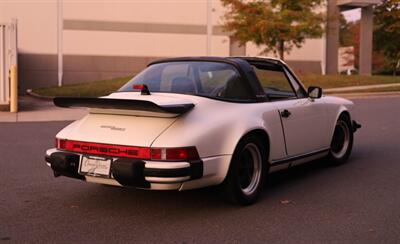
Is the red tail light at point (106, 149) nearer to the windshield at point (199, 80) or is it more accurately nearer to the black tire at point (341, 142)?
the windshield at point (199, 80)

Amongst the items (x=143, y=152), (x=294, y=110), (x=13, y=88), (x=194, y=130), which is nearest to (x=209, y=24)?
(x=13, y=88)

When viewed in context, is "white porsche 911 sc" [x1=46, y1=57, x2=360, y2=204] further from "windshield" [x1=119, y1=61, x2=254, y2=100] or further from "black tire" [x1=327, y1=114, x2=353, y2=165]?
"black tire" [x1=327, y1=114, x2=353, y2=165]

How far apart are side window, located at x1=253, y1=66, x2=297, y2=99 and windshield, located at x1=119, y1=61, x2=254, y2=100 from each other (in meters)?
0.40

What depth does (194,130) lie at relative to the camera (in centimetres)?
502

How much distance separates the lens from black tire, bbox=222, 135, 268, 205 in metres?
5.38

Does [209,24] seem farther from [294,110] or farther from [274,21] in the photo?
[294,110]

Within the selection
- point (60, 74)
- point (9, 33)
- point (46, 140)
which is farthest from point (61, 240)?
point (60, 74)

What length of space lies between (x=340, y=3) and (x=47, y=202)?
103ft

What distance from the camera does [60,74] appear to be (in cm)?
2975

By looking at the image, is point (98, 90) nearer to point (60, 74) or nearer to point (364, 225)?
point (60, 74)

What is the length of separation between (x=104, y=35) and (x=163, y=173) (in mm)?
26261

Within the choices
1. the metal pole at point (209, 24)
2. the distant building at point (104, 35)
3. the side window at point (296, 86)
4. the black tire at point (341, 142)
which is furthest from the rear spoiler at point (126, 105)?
the metal pole at point (209, 24)

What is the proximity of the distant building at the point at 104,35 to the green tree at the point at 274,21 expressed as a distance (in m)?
3.42

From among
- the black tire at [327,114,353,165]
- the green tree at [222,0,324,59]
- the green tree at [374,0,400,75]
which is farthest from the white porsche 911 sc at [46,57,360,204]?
the green tree at [374,0,400,75]
